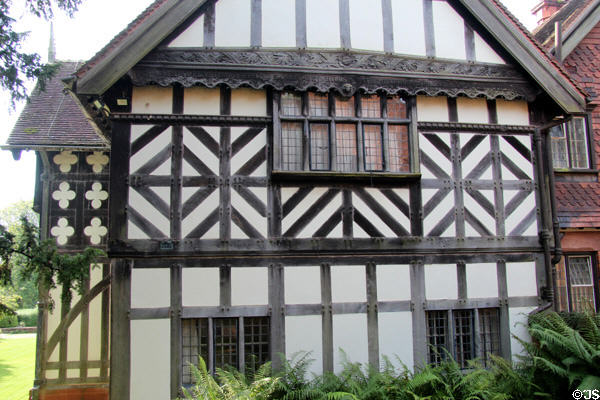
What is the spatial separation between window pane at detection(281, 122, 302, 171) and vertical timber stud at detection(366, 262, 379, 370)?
2507 mm

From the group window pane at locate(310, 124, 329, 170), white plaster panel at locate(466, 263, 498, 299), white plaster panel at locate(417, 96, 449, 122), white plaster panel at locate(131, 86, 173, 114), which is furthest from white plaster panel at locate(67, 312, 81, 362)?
white plaster panel at locate(417, 96, 449, 122)

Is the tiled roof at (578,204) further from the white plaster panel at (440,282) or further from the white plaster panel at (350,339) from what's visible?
the white plaster panel at (350,339)

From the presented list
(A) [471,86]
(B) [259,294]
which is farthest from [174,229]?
(A) [471,86]

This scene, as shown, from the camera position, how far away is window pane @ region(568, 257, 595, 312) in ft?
39.6

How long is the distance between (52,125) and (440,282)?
10972 mm

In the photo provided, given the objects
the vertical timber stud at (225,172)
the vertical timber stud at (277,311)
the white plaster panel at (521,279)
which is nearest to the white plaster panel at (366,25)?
the vertical timber stud at (225,172)

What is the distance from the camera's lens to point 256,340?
932cm

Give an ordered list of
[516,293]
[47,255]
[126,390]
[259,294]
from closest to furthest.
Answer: [47,255], [126,390], [259,294], [516,293]

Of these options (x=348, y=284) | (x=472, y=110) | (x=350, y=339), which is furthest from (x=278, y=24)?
(x=350, y=339)

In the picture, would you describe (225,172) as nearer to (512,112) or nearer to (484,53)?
(484,53)

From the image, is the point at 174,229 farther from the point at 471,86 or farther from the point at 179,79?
the point at 471,86

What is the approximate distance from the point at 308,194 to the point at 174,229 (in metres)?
2.67

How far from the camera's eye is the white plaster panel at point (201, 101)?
9570mm

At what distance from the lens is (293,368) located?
29.2 ft
